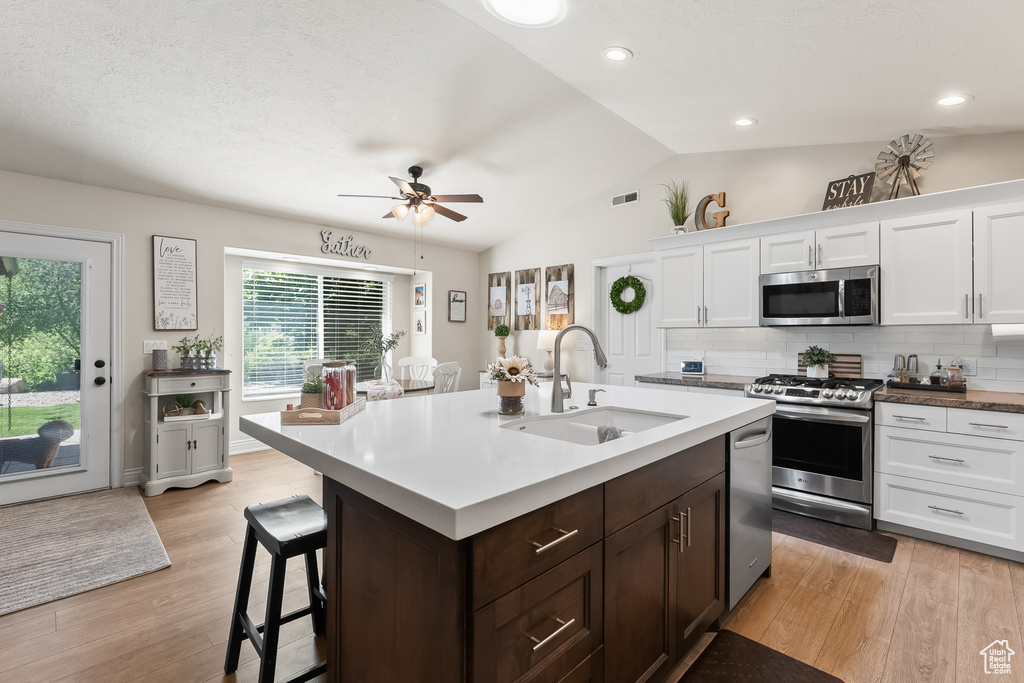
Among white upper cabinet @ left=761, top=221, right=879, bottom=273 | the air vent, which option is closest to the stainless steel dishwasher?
white upper cabinet @ left=761, top=221, right=879, bottom=273

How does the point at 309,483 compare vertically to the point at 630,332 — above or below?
below

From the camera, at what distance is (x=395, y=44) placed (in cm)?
278

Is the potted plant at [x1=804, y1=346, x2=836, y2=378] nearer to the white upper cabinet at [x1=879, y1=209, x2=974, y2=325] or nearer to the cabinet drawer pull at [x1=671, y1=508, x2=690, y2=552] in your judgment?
the white upper cabinet at [x1=879, y1=209, x2=974, y2=325]

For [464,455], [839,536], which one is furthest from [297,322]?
[839,536]

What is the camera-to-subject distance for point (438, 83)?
316 cm

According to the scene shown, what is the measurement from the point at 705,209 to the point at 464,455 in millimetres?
3839

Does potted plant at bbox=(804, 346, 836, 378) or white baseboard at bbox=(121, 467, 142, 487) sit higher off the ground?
potted plant at bbox=(804, 346, 836, 378)

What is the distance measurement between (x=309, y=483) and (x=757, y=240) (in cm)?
414

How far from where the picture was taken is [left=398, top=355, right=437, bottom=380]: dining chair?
220 inches

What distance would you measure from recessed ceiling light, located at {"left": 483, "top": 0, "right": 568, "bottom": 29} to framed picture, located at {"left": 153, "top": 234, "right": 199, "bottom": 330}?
134 inches

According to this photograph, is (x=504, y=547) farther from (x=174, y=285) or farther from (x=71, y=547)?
(x=174, y=285)

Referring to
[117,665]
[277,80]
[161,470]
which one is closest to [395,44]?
[277,80]

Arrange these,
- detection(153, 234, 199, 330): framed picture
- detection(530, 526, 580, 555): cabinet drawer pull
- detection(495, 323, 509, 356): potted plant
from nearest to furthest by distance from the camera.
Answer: detection(530, 526, 580, 555): cabinet drawer pull
detection(153, 234, 199, 330): framed picture
detection(495, 323, 509, 356): potted plant

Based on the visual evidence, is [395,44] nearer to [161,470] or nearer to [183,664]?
[183,664]
